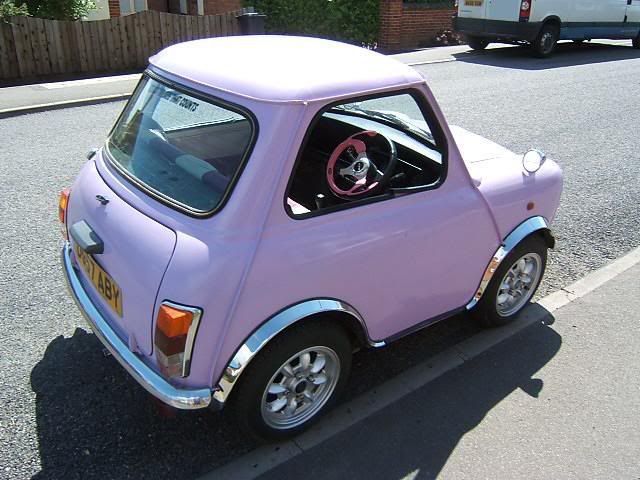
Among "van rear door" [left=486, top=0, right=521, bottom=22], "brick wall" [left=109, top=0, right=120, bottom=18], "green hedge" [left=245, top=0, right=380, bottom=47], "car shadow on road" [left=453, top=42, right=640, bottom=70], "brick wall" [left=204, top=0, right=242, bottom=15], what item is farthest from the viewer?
"brick wall" [left=204, top=0, right=242, bottom=15]

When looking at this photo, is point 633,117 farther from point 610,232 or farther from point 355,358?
point 355,358

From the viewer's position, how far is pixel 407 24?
15.3m

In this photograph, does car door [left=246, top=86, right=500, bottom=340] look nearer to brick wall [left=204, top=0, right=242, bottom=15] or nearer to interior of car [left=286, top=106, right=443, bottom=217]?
interior of car [left=286, top=106, right=443, bottom=217]

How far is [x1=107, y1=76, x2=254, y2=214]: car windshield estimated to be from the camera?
252cm

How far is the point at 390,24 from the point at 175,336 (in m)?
14.2

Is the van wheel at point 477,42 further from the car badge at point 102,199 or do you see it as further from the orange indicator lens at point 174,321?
the orange indicator lens at point 174,321

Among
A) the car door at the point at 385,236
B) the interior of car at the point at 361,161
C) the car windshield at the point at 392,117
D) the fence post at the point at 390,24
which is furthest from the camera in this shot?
the fence post at the point at 390,24

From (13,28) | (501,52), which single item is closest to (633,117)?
(501,52)

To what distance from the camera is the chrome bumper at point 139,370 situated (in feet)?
7.77

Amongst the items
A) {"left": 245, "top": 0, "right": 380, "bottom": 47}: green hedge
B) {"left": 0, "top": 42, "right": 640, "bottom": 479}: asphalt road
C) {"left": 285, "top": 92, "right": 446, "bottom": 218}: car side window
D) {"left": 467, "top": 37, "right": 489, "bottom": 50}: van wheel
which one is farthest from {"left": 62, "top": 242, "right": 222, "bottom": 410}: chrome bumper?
{"left": 467, "top": 37, "right": 489, "bottom": 50}: van wheel

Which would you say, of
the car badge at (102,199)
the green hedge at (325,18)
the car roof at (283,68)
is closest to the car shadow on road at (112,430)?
the car badge at (102,199)

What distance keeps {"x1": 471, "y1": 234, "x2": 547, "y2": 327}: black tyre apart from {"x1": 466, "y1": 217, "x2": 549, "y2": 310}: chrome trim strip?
80 mm

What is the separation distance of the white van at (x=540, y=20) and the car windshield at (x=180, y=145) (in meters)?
12.8

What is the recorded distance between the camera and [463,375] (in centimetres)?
340
